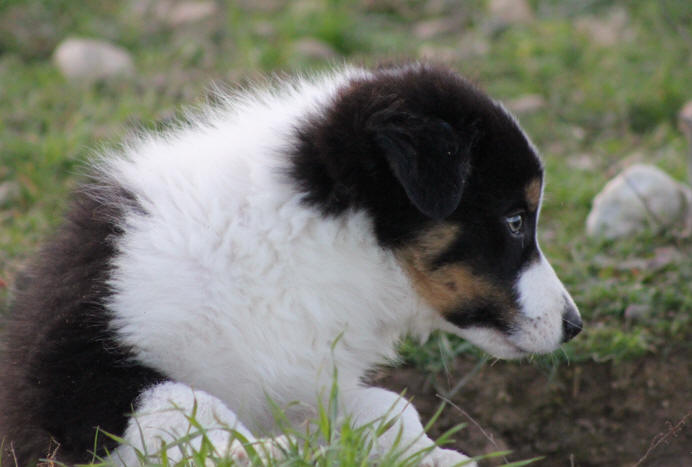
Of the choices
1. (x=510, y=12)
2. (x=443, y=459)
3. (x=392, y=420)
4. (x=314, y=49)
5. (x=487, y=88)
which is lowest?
(x=510, y=12)

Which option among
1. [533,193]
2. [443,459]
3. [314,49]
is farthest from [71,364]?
[314,49]

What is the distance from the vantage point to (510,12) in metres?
8.44

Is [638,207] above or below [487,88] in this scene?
below

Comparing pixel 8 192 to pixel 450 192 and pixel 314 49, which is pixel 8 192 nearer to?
pixel 314 49

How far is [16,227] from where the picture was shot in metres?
5.20

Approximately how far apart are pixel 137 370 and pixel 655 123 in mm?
5123

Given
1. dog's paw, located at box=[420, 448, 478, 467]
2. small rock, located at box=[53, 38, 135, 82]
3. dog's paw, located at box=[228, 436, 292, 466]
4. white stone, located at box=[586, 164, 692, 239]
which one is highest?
dog's paw, located at box=[228, 436, 292, 466]

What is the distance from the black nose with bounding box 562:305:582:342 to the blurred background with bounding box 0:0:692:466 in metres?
0.49

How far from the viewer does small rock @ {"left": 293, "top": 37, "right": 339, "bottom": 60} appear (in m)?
7.39

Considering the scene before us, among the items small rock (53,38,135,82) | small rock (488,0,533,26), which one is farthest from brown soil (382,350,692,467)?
small rock (488,0,533,26)

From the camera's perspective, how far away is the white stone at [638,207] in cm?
529

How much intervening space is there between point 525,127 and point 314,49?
185cm

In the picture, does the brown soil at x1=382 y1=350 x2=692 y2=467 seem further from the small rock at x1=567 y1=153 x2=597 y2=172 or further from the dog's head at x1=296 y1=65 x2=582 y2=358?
the small rock at x1=567 y1=153 x2=597 y2=172

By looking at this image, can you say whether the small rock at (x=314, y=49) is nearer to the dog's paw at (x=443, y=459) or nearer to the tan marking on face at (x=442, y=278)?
the tan marking on face at (x=442, y=278)
